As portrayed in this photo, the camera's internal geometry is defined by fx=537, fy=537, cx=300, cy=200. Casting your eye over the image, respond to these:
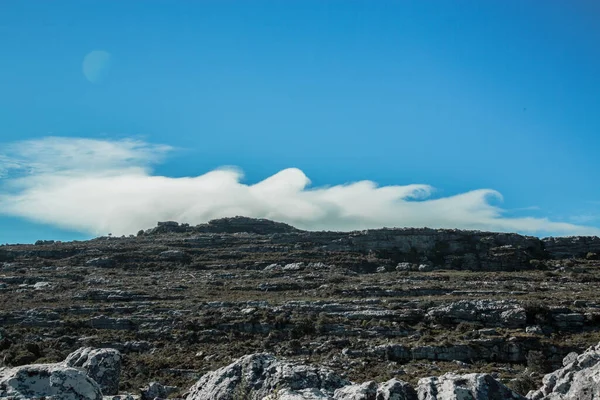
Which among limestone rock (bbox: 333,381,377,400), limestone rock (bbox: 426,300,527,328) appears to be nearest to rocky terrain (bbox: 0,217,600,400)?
limestone rock (bbox: 333,381,377,400)

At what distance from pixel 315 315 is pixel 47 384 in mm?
37341

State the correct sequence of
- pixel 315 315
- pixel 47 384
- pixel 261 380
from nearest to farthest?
pixel 47 384 → pixel 261 380 → pixel 315 315

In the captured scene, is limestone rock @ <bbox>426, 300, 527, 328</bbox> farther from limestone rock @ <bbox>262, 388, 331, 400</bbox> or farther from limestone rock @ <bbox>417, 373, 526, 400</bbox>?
limestone rock @ <bbox>262, 388, 331, 400</bbox>

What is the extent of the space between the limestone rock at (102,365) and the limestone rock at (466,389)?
526 inches

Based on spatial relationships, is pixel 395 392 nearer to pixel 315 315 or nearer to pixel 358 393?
pixel 358 393

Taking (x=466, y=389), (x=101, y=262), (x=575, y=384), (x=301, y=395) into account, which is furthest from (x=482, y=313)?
(x=101, y=262)

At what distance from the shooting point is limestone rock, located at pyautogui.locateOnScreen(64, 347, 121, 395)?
19.9m

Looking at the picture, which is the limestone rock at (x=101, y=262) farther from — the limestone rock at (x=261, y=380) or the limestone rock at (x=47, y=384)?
the limestone rock at (x=47, y=384)

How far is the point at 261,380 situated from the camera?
11.6 metres

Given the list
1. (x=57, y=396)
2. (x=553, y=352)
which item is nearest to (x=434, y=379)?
(x=57, y=396)

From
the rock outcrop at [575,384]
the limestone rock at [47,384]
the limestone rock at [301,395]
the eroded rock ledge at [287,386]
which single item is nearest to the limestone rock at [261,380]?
the eroded rock ledge at [287,386]

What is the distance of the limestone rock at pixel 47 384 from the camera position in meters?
9.84

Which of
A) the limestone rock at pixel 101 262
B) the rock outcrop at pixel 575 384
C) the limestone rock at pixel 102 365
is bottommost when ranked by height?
the limestone rock at pixel 102 365

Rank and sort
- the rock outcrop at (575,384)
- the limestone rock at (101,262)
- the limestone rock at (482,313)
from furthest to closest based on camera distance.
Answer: the limestone rock at (101,262)
the limestone rock at (482,313)
the rock outcrop at (575,384)
